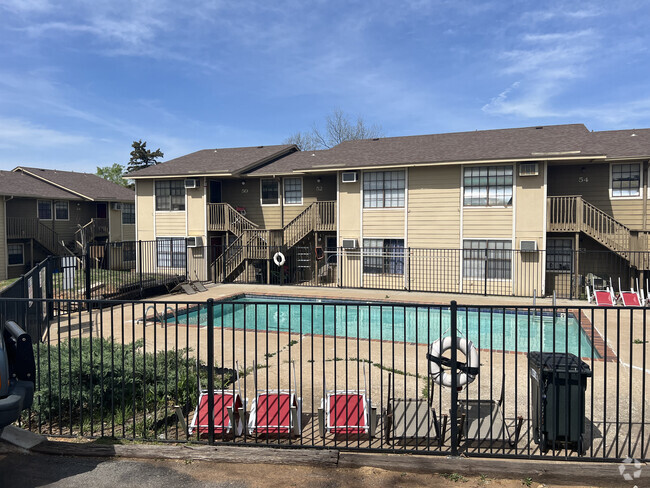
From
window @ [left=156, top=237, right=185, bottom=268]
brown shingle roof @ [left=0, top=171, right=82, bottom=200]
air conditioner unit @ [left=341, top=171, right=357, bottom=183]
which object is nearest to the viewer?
air conditioner unit @ [left=341, top=171, right=357, bottom=183]

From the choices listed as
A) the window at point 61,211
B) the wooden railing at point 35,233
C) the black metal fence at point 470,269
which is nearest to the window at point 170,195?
the black metal fence at point 470,269

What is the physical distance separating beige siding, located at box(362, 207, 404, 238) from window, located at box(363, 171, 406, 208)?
11.0 inches

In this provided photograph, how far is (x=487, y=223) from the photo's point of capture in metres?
20.3

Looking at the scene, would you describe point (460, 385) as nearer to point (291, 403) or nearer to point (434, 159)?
point (291, 403)

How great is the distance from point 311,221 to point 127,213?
20577 mm

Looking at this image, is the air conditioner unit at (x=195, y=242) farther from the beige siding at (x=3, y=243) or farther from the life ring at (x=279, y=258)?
the beige siding at (x=3, y=243)

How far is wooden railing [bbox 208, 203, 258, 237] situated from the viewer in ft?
81.6

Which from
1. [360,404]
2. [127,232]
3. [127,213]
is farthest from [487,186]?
[127,213]

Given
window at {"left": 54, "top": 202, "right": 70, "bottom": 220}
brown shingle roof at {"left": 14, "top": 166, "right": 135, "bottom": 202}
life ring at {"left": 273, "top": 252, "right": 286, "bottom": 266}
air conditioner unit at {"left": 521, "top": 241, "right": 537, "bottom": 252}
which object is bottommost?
life ring at {"left": 273, "top": 252, "right": 286, "bottom": 266}

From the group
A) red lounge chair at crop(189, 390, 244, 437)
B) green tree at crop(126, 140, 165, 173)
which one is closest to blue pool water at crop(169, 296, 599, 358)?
red lounge chair at crop(189, 390, 244, 437)

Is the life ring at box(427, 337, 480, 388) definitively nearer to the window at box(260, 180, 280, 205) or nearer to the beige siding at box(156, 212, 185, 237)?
the window at box(260, 180, 280, 205)

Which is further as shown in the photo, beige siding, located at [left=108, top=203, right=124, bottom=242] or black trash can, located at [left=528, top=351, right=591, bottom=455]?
beige siding, located at [left=108, top=203, right=124, bottom=242]

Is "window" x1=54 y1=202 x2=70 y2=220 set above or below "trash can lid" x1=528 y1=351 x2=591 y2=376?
above

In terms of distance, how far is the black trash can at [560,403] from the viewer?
5098mm
